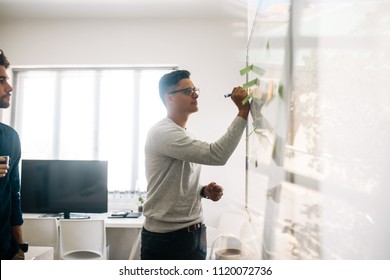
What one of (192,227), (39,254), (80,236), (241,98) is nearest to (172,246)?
(192,227)

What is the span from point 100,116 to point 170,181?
2.11 meters

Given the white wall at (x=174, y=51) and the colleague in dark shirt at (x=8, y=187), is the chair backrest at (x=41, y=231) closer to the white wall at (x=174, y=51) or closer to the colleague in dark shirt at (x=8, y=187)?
the colleague in dark shirt at (x=8, y=187)

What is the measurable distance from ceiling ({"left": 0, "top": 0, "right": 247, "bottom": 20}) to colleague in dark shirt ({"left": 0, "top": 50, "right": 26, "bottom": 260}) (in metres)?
1.29

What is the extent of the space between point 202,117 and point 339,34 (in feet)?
7.47

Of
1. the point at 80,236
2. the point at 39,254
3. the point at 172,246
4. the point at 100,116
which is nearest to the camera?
the point at 172,246

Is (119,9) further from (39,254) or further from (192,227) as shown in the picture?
(192,227)

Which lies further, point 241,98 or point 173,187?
point 173,187

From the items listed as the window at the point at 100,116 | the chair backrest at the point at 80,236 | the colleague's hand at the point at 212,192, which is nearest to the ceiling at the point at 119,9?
the window at the point at 100,116

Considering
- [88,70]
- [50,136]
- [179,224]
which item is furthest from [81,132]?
[179,224]

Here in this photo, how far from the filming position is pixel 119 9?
242cm

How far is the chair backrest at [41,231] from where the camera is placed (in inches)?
73.8

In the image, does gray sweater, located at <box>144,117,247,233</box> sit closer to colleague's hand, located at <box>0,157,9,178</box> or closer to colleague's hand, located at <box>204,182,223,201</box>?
colleague's hand, located at <box>204,182,223,201</box>
